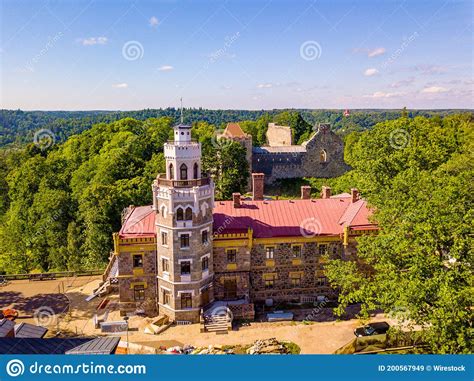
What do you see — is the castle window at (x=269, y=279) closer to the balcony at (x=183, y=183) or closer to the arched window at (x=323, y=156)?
the balcony at (x=183, y=183)

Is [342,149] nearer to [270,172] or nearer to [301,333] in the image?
[270,172]

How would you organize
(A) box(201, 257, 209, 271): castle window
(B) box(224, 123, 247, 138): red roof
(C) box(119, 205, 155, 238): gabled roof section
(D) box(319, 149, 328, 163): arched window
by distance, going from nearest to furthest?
(A) box(201, 257, 209, 271): castle window
(C) box(119, 205, 155, 238): gabled roof section
(B) box(224, 123, 247, 138): red roof
(D) box(319, 149, 328, 163): arched window

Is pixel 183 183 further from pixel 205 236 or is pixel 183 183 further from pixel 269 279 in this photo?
pixel 269 279

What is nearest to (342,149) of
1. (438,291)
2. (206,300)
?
(206,300)

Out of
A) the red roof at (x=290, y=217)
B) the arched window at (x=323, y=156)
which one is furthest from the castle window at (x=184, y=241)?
the arched window at (x=323, y=156)

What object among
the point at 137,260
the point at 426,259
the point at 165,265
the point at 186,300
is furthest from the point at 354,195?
the point at 137,260

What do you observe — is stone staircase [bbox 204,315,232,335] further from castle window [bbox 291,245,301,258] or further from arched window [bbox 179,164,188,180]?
arched window [bbox 179,164,188,180]

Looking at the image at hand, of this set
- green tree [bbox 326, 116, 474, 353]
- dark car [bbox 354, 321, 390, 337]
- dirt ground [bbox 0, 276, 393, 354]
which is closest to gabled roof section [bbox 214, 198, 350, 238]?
green tree [bbox 326, 116, 474, 353]
